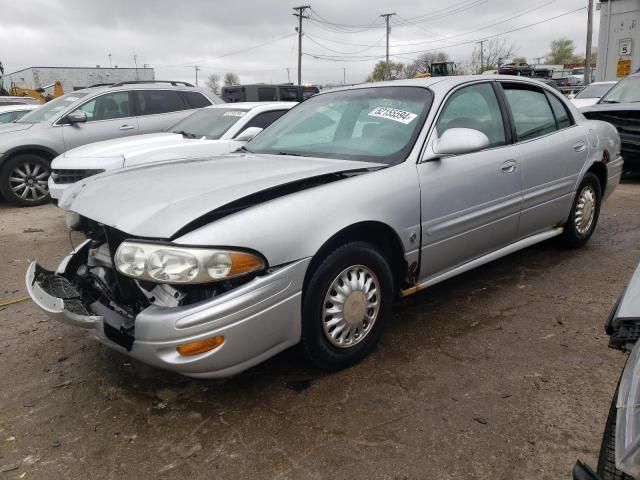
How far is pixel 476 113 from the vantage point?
367 centimetres

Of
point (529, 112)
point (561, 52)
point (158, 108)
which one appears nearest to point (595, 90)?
point (529, 112)

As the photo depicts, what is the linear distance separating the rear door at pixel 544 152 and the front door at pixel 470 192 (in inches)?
6.7

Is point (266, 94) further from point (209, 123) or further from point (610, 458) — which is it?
point (610, 458)

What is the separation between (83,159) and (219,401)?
176 inches

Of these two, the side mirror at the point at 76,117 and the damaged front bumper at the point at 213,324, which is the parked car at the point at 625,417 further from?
the side mirror at the point at 76,117

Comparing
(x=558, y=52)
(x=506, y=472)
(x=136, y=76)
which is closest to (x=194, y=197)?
(x=506, y=472)

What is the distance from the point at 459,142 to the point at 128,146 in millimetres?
4493

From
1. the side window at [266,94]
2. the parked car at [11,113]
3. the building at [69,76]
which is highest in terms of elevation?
the building at [69,76]

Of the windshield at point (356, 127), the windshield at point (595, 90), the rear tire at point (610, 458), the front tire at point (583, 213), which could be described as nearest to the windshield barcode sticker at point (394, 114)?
the windshield at point (356, 127)

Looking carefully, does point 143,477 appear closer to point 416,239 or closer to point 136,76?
point 416,239

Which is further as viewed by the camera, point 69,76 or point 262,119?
point 69,76

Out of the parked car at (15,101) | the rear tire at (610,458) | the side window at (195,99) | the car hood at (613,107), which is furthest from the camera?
the parked car at (15,101)

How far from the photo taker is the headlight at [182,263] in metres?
2.21

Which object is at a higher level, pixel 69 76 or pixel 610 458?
pixel 69 76
